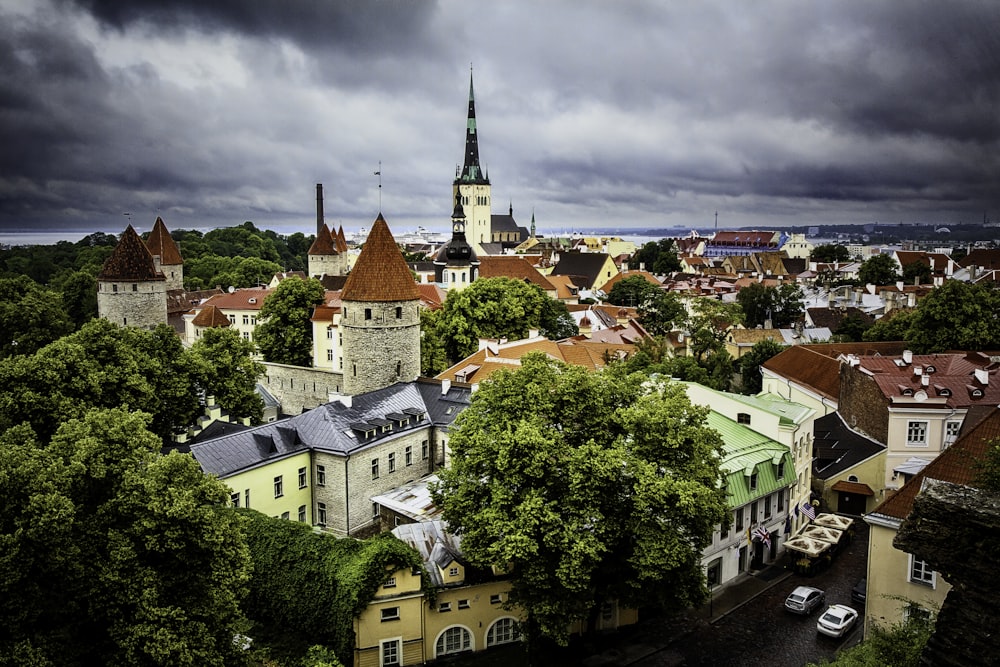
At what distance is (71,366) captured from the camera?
28.9 m

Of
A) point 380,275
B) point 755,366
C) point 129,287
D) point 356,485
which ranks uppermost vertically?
point 380,275

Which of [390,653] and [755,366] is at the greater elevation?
[755,366]

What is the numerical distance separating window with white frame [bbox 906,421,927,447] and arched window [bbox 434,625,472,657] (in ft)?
70.5

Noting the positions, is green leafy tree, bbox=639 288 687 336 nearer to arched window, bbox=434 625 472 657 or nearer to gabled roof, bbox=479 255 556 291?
gabled roof, bbox=479 255 556 291

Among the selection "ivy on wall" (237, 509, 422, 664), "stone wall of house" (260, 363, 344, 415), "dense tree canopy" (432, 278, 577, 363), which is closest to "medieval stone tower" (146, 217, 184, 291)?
"stone wall of house" (260, 363, 344, 415)

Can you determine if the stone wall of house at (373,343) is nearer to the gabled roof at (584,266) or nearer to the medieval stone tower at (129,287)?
the medieval stone tower at (129,287)

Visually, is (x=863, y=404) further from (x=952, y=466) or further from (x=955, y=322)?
(x=952, y=466)

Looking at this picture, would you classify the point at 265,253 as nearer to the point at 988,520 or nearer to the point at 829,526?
the point at 829,526

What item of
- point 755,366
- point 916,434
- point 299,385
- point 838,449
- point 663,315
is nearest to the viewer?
point 916,434

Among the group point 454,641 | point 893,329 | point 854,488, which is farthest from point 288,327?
point 893,329

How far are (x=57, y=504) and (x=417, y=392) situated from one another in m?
20.3

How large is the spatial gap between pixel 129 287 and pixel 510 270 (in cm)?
4702

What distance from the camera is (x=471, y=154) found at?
129 meters

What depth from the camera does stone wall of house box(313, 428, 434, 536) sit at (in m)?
28.8
